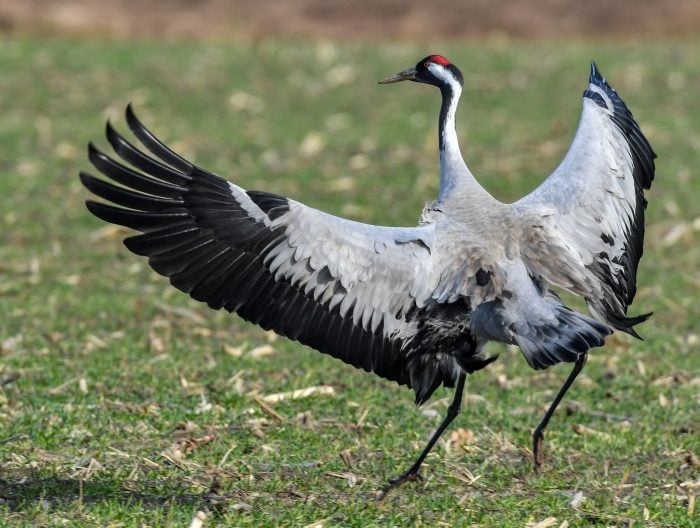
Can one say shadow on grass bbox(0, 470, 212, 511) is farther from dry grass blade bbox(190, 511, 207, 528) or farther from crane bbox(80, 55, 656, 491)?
crane bbox(80, 55, 656, 491)

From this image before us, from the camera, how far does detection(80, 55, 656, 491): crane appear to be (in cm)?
514

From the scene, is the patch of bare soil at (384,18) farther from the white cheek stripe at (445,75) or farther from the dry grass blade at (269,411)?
the dry grass blade at (269,411)

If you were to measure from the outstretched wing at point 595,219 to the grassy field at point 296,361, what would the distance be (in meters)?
0.90

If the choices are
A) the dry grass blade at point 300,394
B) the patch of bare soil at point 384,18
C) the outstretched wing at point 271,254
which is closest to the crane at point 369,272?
the outstretched wing at point 271,254

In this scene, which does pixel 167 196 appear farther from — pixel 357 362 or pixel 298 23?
pixel 298 23

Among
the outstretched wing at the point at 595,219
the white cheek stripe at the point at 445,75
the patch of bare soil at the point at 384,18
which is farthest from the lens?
the patch of bare soil at the point at 384,18

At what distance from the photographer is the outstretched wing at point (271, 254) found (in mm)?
5156

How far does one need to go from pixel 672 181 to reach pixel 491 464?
247 inches

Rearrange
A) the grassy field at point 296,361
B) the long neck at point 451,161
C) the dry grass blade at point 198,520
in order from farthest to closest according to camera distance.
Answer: the long neck at point 451,161 < the grassy field at point 296,361 < the dry grass blade at point 198,520

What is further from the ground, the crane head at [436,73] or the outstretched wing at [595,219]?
the crane head at [436,73]

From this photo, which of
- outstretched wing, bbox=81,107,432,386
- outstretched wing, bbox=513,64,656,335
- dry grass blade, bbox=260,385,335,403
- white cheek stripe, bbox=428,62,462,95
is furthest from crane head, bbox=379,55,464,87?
dry grass blade, bbox=260,385,335,403

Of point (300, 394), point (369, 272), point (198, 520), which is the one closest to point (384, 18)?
point (300, 394)

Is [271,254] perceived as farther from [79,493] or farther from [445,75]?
[445,75]

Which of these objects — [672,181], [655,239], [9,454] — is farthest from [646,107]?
[9,454]
